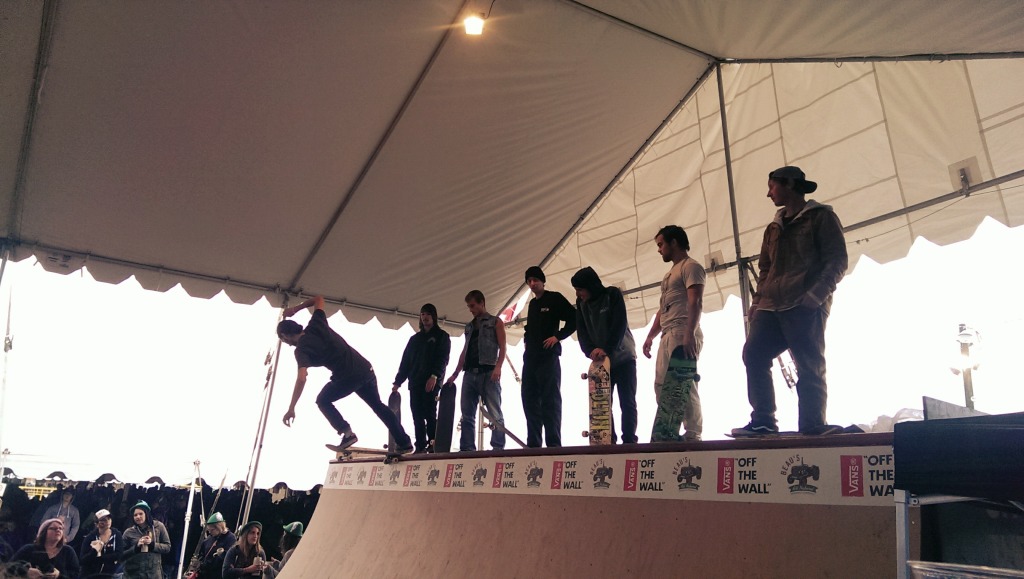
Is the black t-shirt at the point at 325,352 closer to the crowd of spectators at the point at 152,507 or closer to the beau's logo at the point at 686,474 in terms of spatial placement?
the beau's logo at the point at 686,474

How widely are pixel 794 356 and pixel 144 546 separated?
22.3 feet

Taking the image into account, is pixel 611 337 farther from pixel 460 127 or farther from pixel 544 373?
pixel 460 127

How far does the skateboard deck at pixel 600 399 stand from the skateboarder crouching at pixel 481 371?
122cm

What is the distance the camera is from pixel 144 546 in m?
6.43

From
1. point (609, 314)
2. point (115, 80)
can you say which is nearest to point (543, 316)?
point (609, 314)

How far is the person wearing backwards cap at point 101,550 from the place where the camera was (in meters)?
6.19

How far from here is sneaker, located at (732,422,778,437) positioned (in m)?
2.84

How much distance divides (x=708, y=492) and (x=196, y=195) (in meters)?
5.56

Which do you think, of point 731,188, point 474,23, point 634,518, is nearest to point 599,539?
point 634,518

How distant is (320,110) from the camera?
5496 mm

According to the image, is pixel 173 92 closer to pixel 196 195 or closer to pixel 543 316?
pixel 196 195

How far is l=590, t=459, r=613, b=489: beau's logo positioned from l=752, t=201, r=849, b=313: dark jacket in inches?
44.2

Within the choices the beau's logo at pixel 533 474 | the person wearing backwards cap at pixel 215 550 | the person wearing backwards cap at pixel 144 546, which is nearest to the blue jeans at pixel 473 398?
the beau's logo at pixel 533 474

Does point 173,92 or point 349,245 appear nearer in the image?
point 173,92
